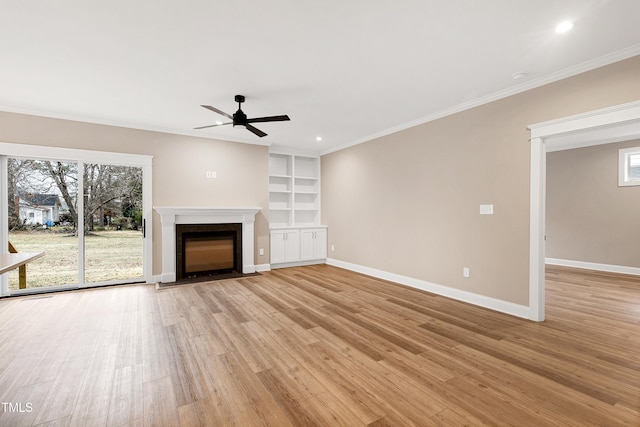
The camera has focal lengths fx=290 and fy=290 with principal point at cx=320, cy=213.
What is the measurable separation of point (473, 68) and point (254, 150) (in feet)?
14.2

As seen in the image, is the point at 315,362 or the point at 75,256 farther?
the point at 75,256

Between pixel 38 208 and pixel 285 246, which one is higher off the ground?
pixel 38 208

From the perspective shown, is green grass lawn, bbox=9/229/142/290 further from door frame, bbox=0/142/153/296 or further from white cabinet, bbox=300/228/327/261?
white cabinet, bbox=300/228/327/261

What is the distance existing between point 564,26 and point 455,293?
325cm

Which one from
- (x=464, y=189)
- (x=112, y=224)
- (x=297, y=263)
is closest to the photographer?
(x=464, y=189)

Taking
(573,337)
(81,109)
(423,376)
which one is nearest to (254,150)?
(81,109)

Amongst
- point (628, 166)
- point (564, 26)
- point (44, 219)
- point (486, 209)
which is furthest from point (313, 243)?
point (628, 166)

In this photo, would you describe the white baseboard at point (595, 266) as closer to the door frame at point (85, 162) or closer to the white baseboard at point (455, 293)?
the white baseboard at point (455, 293)

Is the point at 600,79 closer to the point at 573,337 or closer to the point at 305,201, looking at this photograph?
the point at 573,337

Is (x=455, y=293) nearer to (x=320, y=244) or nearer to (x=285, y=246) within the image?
(x=320, y=244)

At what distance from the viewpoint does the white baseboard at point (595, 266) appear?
18.6 ft

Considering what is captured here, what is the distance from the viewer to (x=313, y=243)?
271 inches

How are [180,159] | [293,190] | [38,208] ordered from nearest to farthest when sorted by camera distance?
[38,208], [180,159], [293,190]

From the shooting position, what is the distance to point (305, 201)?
7.34 m
